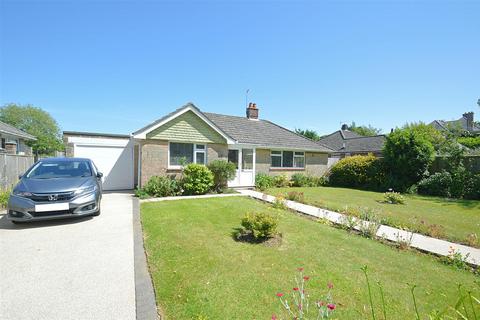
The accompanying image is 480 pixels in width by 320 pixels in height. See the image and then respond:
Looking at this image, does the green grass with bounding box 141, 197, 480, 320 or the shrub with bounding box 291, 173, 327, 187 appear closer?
the green grass with bounding box 141, 197, 480, 320

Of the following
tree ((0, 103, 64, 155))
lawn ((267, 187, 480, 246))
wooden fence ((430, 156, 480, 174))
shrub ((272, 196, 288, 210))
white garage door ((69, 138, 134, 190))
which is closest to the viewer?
lawn ((267, 187, 480, 246))

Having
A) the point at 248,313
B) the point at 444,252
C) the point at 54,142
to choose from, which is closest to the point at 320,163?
the point at 444,252

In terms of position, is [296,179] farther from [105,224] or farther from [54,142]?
[54,142]

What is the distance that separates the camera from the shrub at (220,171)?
13170mm

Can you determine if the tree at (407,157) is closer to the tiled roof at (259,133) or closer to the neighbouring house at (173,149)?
the tiled roof at (259,133)

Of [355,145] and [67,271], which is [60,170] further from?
[355,145]

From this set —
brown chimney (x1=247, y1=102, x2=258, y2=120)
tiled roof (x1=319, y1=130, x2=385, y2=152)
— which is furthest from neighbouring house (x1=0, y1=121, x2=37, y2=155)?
tiled roof (x1=319, y1=130, x2=385, y2=152)

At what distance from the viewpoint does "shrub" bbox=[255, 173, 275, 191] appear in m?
16.1

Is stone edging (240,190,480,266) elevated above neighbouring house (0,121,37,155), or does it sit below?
below

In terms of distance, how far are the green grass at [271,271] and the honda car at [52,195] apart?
1.98m

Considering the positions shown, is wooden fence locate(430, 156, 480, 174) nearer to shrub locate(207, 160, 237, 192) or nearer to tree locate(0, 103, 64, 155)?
shrub locate(207, 160, 237, 192)

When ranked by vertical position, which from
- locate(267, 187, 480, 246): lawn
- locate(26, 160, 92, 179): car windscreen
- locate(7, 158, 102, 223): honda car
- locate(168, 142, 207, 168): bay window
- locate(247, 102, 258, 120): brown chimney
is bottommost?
locate(267, 187, 480, 246): lawn

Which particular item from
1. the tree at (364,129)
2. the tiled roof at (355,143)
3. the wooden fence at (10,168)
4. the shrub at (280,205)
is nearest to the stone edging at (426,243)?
the shrub at (280,205)

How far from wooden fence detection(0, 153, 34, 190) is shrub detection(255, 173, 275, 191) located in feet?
40.4
